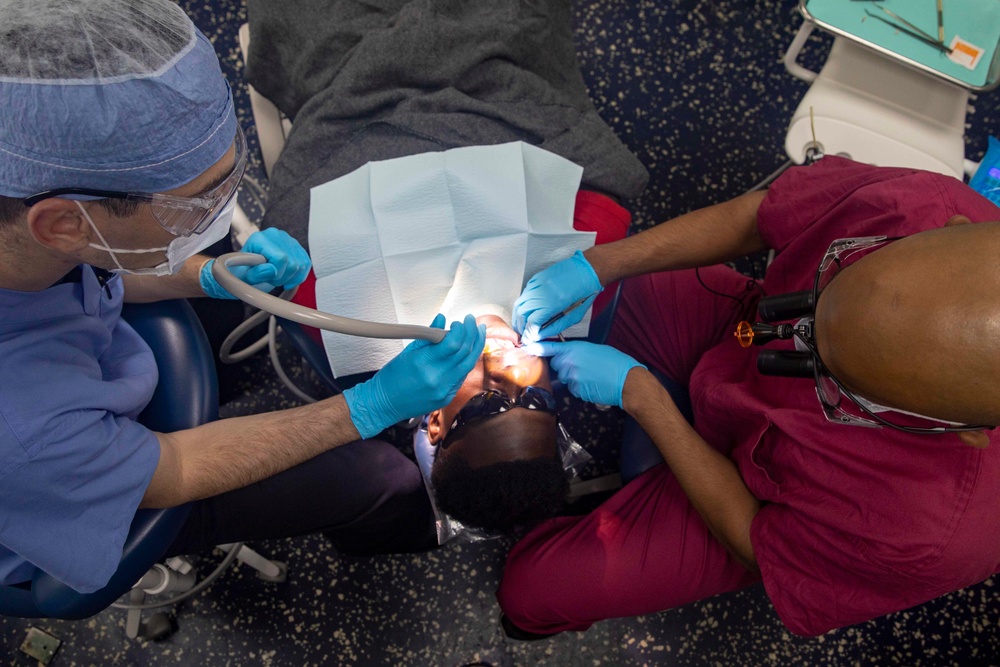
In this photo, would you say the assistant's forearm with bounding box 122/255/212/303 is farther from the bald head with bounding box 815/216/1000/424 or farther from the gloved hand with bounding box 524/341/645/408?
the bald head with bounding box 815/216/1000/424

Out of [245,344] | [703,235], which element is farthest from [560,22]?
[245,344]

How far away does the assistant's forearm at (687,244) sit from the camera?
1356 millimetres

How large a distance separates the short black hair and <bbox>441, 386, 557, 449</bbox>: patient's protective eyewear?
72mm

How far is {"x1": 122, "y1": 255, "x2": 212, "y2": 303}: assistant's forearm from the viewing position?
1.19 metres

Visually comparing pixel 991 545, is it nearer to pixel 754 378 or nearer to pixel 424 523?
pixel 754 378

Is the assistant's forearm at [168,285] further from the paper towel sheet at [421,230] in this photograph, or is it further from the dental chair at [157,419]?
the paper towel sheet at [421,230]

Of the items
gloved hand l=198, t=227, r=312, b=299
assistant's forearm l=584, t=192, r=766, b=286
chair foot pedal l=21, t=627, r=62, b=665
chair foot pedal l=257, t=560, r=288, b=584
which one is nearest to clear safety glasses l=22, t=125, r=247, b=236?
gloved hand l=198, t=227, r=312, b=299

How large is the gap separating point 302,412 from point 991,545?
1179 mm

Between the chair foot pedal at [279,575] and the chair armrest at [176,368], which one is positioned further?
the chair foot pedal at [279,575]

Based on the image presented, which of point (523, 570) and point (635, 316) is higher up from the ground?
point (635, 316)

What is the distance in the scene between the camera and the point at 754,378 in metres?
1.29

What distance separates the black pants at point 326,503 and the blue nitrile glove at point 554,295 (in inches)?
17.5

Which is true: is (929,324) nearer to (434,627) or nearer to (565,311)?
(565,311)

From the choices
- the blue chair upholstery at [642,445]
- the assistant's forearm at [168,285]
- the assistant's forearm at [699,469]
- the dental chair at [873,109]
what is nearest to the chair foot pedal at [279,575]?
the assistant's forearm at [168,285]
